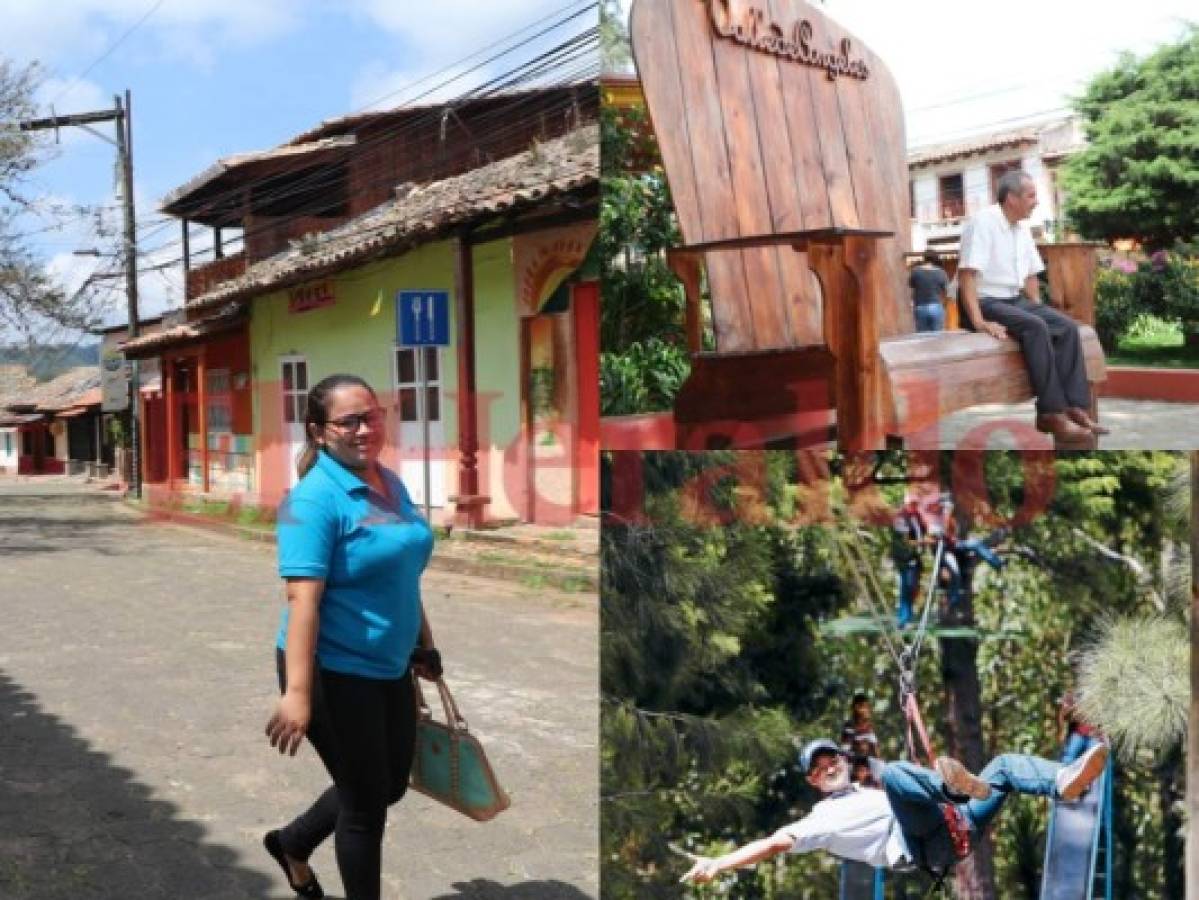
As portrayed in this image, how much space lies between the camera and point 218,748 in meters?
3.94

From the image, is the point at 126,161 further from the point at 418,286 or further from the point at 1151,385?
the point at 1151,385

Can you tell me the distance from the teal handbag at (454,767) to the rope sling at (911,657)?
1.00m

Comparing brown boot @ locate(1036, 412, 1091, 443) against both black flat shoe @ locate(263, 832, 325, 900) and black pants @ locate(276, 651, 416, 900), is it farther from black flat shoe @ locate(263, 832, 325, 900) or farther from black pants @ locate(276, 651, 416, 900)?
black flat shoe @ locate(263, 832, 325, 900)

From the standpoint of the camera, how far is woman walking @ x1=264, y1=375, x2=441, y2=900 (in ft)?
6.23

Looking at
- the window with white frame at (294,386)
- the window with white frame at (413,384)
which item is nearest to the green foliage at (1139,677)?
the window with white frame at (413,384)

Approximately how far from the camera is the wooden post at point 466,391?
7.93 metres

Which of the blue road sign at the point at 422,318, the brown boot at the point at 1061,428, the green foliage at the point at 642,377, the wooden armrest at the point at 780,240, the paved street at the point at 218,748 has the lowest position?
the paved street at the point at 218,748

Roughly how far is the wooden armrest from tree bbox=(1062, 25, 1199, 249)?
0.17 m

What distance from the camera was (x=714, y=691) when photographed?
142 centimetres

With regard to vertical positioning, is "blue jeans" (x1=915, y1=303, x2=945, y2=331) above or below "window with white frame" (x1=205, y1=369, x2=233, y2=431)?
below

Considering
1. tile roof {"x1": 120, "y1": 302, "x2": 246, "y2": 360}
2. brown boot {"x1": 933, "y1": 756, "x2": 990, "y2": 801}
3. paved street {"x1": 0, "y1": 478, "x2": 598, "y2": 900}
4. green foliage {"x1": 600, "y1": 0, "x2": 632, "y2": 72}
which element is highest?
tile roof {"x1": 120, "y1": 302, "x2": 246, "y2": 360}

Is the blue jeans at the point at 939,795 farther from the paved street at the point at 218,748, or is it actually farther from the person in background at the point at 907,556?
the paved street at the point at 218,748

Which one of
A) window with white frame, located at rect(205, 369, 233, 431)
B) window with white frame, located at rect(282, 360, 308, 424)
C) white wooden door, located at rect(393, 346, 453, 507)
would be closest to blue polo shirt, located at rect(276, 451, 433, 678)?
white wooden door, located at rect(393, 346, 453, 507)

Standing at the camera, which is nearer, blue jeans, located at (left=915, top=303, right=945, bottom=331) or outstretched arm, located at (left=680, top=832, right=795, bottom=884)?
blue jeans, located at (left=915, top=303, right=945, bottom=331)
